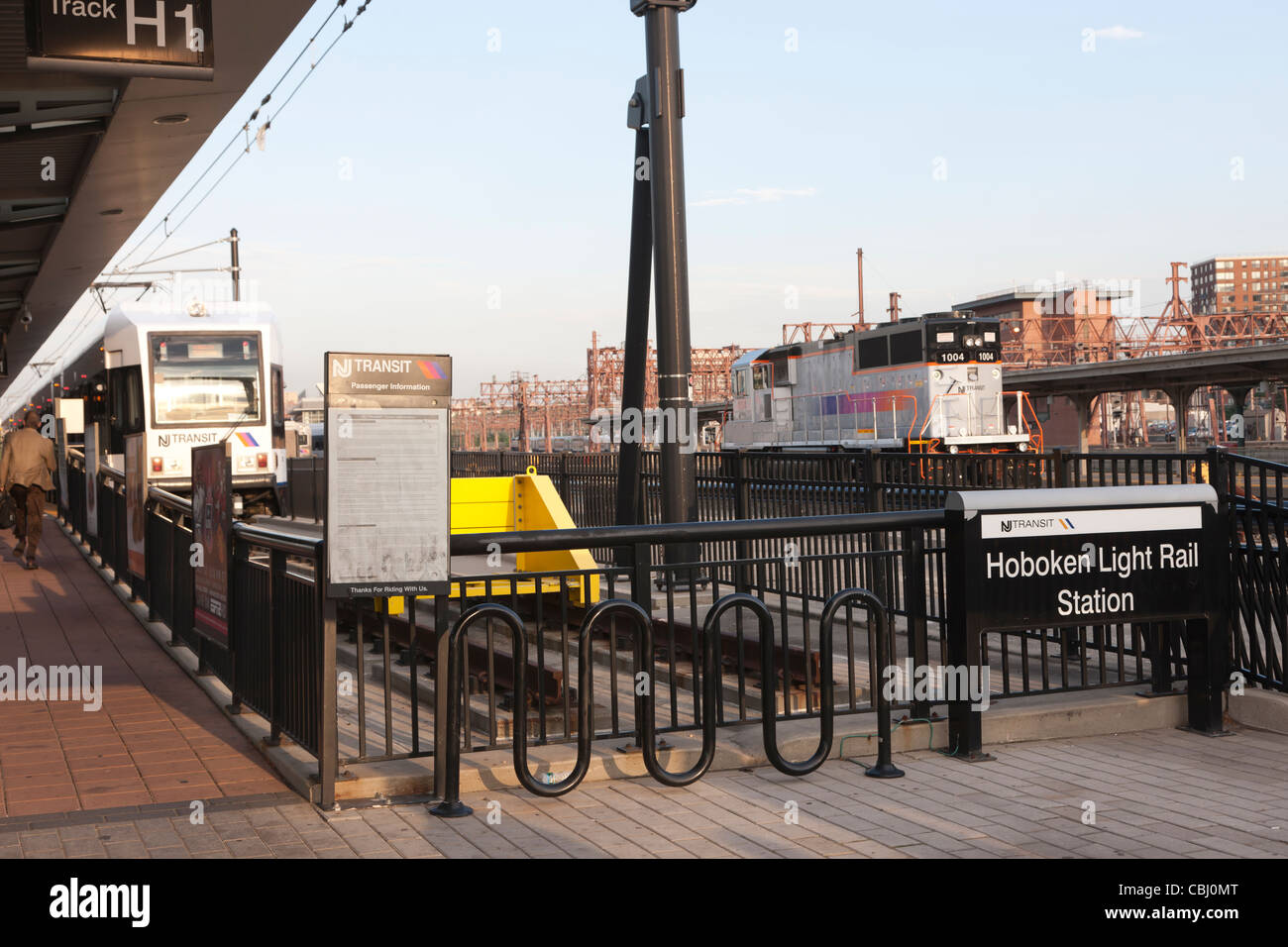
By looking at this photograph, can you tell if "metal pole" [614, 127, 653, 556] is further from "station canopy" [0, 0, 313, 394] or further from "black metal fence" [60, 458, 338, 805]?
"black metal fence" [60, 458, 338, 805]

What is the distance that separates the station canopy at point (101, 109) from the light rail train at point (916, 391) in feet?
56.5

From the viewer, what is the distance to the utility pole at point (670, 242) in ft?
32.9

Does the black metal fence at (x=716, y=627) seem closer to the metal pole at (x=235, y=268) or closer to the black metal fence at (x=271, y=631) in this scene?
the black metal fence at (x=271, y=631)

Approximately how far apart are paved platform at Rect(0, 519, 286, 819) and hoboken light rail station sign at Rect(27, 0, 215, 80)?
4.01m

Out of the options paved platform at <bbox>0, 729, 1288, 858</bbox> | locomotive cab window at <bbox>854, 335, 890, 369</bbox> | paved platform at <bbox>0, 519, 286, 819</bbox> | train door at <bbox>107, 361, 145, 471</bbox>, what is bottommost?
paved platform at <bbox>0, 729, 1288, 858</bbox>

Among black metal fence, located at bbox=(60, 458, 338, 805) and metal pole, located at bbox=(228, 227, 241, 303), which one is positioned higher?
metal pole, located at bbox=(228, 227, 241, 303)

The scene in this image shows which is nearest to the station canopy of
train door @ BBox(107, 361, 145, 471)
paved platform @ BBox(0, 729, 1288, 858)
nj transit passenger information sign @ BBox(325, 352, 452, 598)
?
train door @ BBox(107, 361, 145, 471)

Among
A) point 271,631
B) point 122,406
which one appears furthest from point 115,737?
point 122,406

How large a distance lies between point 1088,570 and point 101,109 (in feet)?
32.6

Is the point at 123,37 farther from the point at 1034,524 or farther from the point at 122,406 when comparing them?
the point at 122,406

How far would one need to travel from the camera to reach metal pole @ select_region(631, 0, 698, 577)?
10023 mm

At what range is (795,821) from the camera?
5.36 meters

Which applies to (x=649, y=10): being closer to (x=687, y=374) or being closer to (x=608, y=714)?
(x=687, y=374)
